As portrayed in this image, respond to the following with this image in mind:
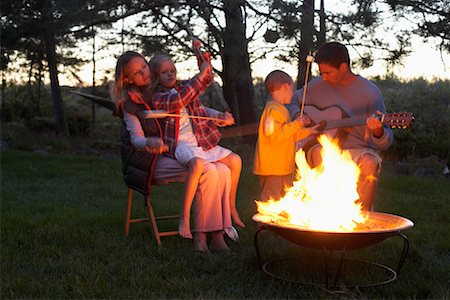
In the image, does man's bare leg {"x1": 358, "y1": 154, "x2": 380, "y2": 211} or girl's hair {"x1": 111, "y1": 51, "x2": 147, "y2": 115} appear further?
girl's hair {"x1": 111, "y1": 51, "x2": 147, "y2": 115}

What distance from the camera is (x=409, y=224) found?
2518 millimetres

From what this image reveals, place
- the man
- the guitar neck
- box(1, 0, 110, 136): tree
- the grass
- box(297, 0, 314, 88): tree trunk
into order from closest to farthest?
the grass → the guitar neck → the man → box(297, 0, 314, 88): tree trunk → box(1, 0, 110, 136): tree

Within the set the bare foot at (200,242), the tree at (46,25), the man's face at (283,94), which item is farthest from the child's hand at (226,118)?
the tree at (46,25)

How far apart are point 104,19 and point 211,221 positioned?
5240 mm

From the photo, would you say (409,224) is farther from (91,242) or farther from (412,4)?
(412,4)

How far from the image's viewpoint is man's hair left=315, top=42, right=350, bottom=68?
334 cm

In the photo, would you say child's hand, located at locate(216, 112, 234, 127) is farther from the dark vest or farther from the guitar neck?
the guitar neck

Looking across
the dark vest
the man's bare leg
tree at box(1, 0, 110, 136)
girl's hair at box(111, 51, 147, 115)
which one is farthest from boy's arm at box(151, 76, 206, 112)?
tree at box(1, 0, 110, 136)

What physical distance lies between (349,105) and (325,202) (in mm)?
945

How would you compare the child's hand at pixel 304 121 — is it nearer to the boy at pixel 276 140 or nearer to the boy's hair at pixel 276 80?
the boy at pixel 276 140

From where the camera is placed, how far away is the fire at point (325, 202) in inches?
104

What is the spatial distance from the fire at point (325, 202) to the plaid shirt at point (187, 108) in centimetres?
78

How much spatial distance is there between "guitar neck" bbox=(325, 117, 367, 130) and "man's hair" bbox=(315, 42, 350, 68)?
1.02ft

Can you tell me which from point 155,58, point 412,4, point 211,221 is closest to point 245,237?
point 211,221
